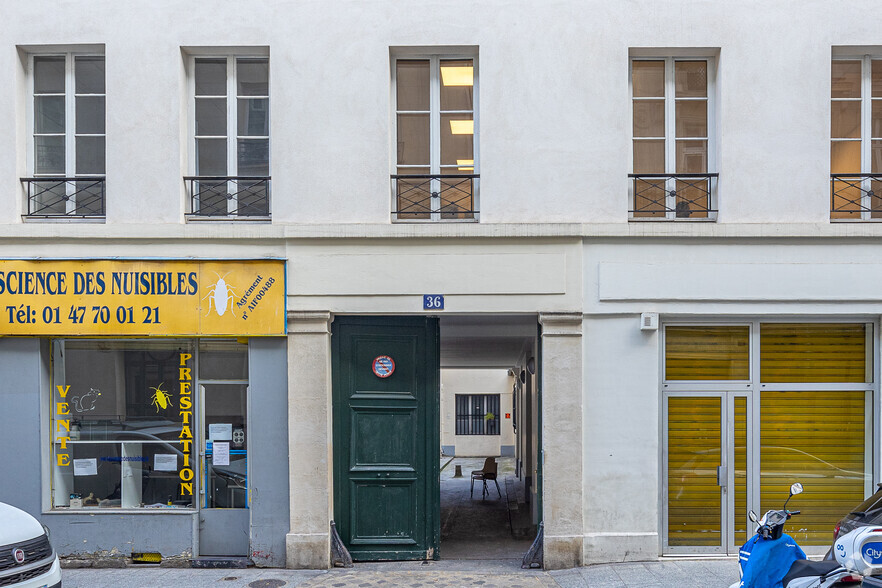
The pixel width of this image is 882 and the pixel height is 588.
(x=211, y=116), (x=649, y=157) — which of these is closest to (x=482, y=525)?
(x=649, y=157)

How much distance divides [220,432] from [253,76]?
4.32 metres

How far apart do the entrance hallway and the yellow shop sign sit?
373 cm

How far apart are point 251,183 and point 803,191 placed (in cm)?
648

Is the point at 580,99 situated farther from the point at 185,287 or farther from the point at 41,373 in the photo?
the point at 41,373

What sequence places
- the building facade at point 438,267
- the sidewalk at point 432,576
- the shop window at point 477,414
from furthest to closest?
the shop window at point 477,414
the building facade at point 438,267
the sidewalk at point 432,576

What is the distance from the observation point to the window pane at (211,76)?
858cm


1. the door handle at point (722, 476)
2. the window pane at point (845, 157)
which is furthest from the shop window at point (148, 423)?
the window pane at point (845, 157)

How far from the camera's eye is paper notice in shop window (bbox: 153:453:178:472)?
335 inches

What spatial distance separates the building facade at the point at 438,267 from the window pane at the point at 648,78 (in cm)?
2

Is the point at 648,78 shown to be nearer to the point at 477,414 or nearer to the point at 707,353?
the point at 707,353

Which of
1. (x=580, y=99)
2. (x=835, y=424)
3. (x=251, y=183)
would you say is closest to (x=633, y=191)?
(x=580, y=99)

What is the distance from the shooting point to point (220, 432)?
8500mm

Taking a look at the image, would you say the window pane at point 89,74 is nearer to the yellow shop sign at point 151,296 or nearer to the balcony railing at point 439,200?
the yellow shop sign at point 151,296

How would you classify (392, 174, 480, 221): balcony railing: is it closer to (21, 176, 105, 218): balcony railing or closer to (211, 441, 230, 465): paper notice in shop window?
(211, 441, 230, 465): paper notice in shop window
